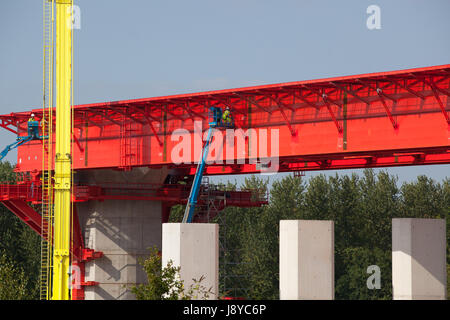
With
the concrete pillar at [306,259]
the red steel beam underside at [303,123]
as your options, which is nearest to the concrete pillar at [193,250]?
the concrete pillar at [306,259]

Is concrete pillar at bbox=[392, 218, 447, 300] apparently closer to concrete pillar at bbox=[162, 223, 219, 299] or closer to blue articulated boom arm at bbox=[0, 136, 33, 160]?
concrete pillar at bbox=[162, 223, 219, 299]

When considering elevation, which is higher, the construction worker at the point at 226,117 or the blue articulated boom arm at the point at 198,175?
the construction worker at the point at 226,117

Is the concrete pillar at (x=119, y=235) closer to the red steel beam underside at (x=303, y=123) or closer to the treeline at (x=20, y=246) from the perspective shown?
the red steel beam underside at (x=303, y=123)

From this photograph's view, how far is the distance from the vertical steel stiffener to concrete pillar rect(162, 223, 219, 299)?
5.37 m

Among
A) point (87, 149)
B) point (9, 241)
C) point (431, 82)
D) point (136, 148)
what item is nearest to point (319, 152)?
point (431, 82)

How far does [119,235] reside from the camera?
172 ft

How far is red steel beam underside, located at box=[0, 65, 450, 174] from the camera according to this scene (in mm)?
36062

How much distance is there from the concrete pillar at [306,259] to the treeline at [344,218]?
1840 inches

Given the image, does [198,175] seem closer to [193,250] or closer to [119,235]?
[193,250]

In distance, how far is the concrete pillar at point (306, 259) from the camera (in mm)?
37250

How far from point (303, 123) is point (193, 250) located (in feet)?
25.2

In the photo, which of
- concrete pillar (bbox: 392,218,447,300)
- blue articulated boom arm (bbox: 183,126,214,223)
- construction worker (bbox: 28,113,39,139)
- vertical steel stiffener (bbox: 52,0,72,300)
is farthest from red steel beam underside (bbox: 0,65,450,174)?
vertical steel stiffener (bbox: 52,0,72,300)

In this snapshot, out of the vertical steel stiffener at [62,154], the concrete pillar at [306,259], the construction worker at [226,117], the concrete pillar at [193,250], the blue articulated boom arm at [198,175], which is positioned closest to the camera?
the concrete pillar at [306,259]
